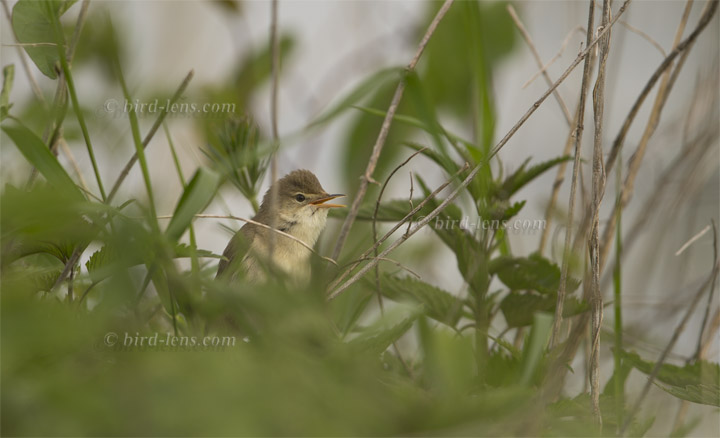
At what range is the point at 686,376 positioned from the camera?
1.46 m

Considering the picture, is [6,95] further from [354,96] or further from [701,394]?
[701,394]

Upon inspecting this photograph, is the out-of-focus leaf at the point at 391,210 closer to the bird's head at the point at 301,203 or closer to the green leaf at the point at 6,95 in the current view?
the green leaf at the point at 6,95

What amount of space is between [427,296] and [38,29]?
101 cm

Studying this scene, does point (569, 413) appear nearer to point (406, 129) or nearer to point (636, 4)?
point (406, 129)

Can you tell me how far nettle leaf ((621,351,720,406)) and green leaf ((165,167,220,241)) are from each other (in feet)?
2.88

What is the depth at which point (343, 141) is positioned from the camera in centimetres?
253

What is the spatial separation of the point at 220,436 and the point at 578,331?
2.75ft

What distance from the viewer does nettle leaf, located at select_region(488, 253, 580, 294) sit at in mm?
1555

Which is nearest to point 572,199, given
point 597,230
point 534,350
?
point 597,230

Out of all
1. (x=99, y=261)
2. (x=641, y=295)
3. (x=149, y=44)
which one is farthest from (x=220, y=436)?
(x=149, y=44)

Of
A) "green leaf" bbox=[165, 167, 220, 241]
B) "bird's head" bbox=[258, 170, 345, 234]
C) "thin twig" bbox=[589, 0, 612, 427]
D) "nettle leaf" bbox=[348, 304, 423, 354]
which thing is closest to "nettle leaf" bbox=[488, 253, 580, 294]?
"thin twig" bbox=[589, 0, 612, 427]

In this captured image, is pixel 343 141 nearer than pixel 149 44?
Yes

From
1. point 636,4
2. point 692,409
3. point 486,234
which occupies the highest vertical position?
point 636,4

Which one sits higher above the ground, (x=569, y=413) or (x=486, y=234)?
(x=486, y=234)
